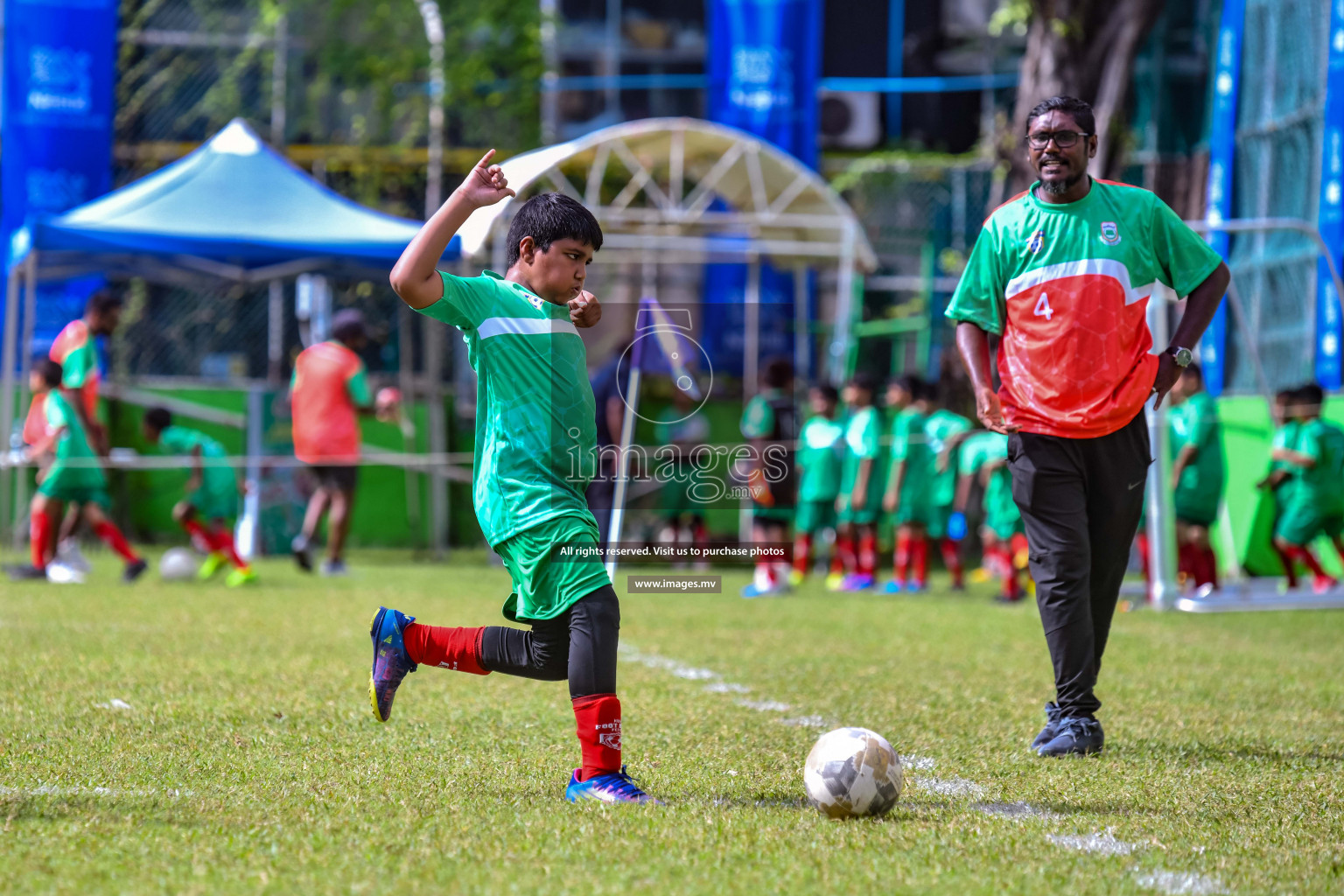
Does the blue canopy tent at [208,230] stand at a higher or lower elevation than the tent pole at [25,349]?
higher

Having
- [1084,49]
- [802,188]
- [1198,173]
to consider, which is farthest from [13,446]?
[1198,173]

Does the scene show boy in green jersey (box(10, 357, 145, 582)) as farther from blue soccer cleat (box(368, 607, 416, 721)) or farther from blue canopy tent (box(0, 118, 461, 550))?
blue soccer cleat (box(368, 607, 416, 721))

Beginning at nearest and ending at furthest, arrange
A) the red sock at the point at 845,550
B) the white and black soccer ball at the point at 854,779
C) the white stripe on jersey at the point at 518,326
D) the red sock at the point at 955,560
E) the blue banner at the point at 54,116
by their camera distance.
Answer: the white and black soccer ball at the point at 854,779
the white stripe on jersey at the point at 518,326
the red sock at the point at 955,560
the red sock at the point at 845,550
the blue banner at the point at 54,116

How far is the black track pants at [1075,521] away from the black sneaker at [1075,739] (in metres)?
0.06

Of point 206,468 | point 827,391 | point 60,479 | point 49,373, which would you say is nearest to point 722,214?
point 827,391

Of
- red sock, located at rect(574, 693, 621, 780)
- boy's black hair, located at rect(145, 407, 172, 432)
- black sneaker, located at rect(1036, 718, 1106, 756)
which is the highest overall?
boy's black hair, located at rect(145, 407, 172, 432)

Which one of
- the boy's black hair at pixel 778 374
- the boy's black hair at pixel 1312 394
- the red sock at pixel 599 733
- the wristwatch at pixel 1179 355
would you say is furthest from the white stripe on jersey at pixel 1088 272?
the boy's black hair at pixel 778 374

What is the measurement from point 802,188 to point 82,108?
7.37 m

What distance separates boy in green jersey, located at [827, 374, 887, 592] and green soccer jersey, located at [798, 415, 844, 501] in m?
0.14

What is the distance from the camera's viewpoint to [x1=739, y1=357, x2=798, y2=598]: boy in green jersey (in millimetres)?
11383

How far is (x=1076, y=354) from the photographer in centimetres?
461

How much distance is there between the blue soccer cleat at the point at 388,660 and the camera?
3955 millimetres

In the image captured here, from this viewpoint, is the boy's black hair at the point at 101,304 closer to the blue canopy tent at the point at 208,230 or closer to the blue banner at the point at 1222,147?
the blue canopy tent at the point at 208,230

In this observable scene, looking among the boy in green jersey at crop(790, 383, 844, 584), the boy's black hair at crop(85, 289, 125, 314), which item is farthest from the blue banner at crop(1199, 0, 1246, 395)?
the boy's black hair at crop(85, 289, 125, 314)
